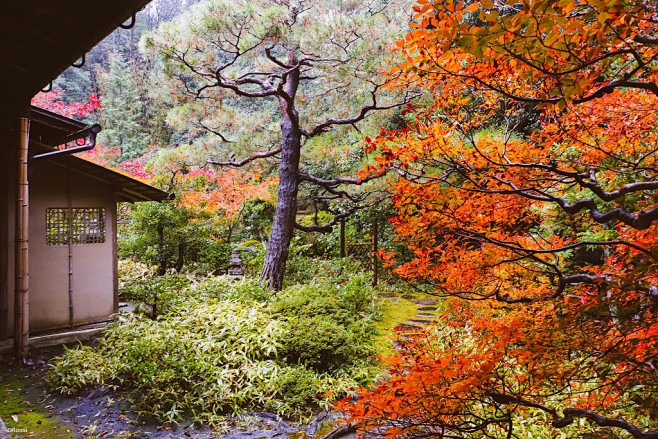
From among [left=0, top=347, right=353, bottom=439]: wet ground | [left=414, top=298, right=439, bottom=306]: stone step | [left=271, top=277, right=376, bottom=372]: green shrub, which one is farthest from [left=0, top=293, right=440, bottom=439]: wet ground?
[left=414, top=298, right=439, bottom=306]: stone step

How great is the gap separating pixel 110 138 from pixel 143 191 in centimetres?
1431

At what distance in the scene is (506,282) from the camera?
5.16m

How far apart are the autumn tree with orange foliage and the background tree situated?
9.65 feet

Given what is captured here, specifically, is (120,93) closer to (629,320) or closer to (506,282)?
(506,282)

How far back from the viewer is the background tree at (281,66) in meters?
7.08

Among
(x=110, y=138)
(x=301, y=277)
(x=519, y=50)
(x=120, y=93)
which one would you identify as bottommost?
(x=301, y=277)

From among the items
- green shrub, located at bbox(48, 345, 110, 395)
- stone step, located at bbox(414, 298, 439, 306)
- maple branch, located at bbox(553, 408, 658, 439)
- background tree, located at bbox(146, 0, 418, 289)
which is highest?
background tree, located at bbox(146, 0, 418, 289)

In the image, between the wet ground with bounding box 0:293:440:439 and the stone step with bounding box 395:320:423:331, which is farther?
the stone step with bounding box 395:320:423:331

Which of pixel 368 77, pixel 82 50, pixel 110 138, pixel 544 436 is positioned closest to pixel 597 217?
pixel 544 436

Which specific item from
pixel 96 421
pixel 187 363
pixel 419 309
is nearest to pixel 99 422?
pixel 96 421

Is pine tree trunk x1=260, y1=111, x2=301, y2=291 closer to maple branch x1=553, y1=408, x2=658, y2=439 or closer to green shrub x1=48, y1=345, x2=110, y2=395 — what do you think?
green shrub x1=48, y1=345, x2=110, y2=395

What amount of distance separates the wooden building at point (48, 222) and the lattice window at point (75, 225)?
0.6 inches

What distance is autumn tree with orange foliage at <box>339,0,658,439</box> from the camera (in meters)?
1.86

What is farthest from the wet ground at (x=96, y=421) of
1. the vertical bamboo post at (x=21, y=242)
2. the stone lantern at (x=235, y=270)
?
the stone lantern at (x=235, y=270)
